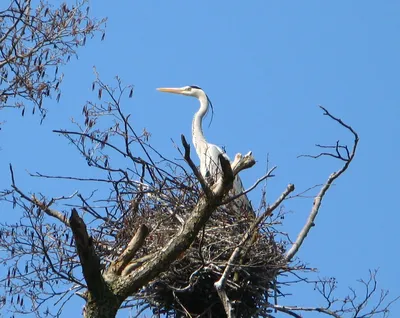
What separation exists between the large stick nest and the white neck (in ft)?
11.8

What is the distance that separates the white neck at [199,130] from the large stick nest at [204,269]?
3.60m

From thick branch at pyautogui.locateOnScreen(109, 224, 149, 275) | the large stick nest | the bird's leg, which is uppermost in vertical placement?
the large stick nest

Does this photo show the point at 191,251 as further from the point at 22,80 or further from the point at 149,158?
the point at 22,80

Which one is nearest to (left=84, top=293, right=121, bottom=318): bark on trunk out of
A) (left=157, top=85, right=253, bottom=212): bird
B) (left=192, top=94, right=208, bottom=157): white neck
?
(left=157, top=85, right=253, bottom=212): bird

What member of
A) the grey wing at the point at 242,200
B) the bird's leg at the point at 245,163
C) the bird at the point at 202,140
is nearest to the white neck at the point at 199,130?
the bird at the point at 202,140

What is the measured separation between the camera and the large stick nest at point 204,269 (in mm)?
7926

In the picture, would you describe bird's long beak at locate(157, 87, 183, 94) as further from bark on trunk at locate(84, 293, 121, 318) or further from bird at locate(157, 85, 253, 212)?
bark on trunk at locate(84, 293, 121, 318)

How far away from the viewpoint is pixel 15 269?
738 centimetres

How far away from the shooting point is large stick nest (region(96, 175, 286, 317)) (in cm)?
793

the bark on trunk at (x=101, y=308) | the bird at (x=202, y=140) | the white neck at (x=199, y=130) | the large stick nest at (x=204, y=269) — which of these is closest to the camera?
the bark on trunk at (x=101, y=308)

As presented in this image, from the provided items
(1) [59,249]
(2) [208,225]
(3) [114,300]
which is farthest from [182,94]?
(3) [114,300]

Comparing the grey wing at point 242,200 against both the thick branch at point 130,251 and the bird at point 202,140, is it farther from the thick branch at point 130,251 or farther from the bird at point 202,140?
the thick branch at point 130,251

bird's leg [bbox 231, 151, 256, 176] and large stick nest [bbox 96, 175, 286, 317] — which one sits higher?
large stick nest [bbox 96, 175, 286, 317]

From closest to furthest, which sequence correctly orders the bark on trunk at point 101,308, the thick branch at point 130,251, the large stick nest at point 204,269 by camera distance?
the bark on trunk at point 101,308, the thick branch at point 130,251, the large stick nest at point 204,269
